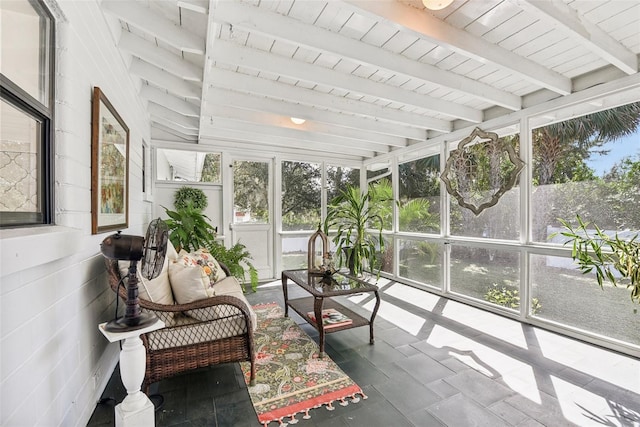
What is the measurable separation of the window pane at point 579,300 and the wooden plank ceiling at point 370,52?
69.5 inches

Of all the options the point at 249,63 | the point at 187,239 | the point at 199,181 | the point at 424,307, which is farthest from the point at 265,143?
the point at 424,307

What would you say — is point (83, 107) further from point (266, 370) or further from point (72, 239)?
point (266, 370)

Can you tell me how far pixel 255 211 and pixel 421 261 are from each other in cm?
292

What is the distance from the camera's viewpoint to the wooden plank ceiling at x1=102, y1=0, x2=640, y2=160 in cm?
183

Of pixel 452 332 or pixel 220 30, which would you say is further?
pixel 452 332

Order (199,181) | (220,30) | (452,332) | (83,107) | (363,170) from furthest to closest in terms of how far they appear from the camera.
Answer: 1. (363,170)
2. (199,181)
3. (452,332)
4. (220,30)
5. (83,107)

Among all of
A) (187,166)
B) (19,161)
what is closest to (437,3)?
(19,161)

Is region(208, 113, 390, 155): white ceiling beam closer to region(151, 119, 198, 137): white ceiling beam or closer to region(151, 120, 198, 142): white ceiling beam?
region(151, 119, 198, 137): white ceiling beam

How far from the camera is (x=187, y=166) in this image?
15.3 feet

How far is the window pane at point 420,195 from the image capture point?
440 centimetres

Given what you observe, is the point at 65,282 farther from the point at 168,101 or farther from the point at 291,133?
the point at 291,133

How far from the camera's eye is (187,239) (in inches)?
142

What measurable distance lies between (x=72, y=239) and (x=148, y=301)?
2.01 ft

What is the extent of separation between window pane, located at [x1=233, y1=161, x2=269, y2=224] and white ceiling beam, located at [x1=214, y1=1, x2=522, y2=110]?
3218mm
